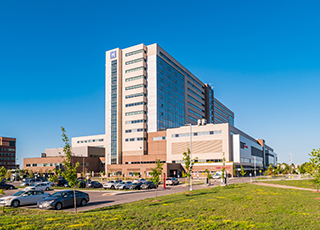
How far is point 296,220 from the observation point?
1680cm

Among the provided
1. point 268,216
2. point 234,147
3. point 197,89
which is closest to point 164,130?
point 234,147

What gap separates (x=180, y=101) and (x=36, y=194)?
109m

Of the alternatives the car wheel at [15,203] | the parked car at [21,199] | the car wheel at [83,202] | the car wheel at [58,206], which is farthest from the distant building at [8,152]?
the car wheel at [58,206]

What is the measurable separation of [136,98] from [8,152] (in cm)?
10512

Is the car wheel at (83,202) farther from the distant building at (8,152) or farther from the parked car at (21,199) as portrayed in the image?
the distant building at (8,152)

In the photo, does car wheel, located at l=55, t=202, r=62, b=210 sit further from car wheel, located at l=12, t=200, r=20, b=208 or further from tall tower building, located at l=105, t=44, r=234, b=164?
tall tower building, located at l=105, t=44, r=234, b=164

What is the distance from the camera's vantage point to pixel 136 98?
118 m

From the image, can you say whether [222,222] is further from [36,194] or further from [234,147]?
[234,147]

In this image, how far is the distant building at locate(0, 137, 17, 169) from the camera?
6585 inches

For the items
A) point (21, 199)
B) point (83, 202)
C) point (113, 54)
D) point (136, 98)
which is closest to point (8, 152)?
point (113, 54)

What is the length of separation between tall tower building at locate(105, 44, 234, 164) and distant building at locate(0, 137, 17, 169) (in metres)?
86.7

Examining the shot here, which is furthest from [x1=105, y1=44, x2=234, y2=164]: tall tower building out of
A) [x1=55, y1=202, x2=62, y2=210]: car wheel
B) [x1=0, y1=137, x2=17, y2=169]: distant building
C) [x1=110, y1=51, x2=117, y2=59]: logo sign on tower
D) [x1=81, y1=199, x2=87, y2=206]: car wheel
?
[x1=55, y1=202, x2=62, y2=210]: car wheel

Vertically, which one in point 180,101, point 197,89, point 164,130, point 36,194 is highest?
point 197,89

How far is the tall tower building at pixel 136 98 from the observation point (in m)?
117
